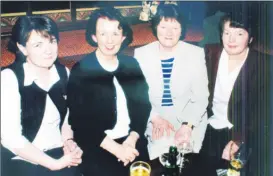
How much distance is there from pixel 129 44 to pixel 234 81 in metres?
0.75

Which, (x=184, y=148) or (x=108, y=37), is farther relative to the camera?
(x=184, y=148)

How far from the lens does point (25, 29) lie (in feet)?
7.61

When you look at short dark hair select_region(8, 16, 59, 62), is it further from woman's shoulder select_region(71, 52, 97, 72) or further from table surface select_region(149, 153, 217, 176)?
table surface select_region(149, 153, 217, 176)

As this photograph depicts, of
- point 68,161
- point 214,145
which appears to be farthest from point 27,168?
point 214,145

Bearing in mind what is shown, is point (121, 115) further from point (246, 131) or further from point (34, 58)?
point (246, 131)

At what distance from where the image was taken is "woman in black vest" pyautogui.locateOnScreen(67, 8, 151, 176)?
241 cm

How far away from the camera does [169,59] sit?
8.20 ft

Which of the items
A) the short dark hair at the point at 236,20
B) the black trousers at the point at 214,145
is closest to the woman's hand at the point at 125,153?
the black trousers at the point at 214,145

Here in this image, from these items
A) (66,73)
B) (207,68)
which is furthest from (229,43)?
(66,73)

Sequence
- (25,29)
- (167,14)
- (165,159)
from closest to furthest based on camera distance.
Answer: (25,29)
(167,14)
(165,159)

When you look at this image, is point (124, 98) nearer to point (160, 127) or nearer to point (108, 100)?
point (108, 100)

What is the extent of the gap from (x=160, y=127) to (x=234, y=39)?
75 cm

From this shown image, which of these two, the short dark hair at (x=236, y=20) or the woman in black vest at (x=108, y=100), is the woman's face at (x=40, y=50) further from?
the short dark hair at (x=236, y=20)

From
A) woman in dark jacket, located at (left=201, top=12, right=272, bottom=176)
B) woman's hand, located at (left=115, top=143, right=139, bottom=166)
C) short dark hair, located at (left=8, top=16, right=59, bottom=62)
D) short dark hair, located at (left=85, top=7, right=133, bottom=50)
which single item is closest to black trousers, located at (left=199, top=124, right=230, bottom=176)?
woman in dark jacket, located at (left=201, top=12, right=272, bottom=176)
